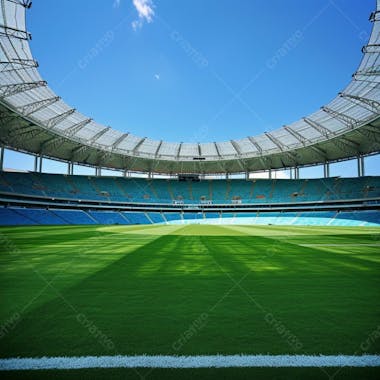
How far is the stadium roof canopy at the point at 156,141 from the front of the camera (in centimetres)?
2638

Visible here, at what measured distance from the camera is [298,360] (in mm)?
2527

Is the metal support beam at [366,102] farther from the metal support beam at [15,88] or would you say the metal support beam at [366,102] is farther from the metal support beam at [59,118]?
the metal support beam at [59,118]

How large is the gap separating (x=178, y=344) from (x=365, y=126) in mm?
42978

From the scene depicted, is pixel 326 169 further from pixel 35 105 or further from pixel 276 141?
pixel 35 105

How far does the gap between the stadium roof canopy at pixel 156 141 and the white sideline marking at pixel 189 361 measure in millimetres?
30312

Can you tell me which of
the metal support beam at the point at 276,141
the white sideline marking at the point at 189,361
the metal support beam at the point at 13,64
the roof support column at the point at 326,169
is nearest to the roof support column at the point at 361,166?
the roof support column at the point at 326,169

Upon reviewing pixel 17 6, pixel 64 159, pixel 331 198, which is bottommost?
pixel 331 198

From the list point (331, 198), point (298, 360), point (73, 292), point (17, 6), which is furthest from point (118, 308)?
point (331, 198)

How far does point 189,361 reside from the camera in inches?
98.4

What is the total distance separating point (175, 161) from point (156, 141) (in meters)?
7.33

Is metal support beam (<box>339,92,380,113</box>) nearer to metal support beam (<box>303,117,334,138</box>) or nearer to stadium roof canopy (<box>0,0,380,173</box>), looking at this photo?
stadium roof canopy (<box>0,0,380,173</box>)

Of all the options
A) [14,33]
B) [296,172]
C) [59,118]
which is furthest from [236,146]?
[14,33]

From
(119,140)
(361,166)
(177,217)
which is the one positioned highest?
(119,140)

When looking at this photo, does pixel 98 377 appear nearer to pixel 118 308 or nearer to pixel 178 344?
pixel 178 344
